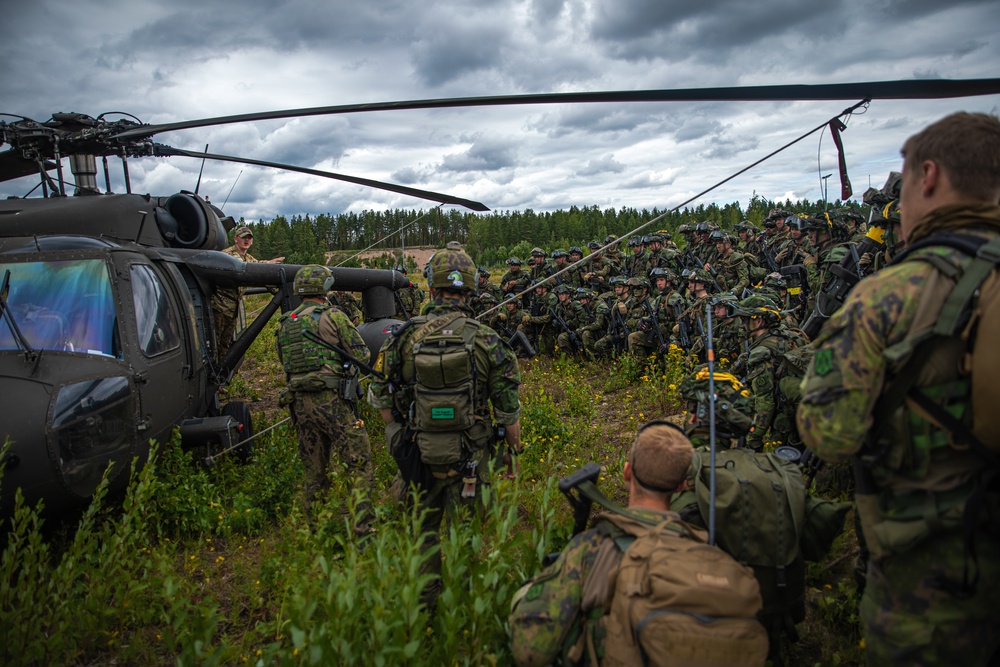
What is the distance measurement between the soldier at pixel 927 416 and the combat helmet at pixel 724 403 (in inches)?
54.2

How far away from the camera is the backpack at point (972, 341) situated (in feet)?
5.54

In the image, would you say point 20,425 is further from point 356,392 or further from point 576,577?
point 576,577

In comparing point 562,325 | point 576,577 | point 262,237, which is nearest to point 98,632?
point 576,577

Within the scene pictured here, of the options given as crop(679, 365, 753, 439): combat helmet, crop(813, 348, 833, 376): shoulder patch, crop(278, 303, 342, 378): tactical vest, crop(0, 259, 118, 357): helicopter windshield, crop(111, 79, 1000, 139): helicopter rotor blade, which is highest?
crop(111, 79, 1000, 139): helicopter rotor blade

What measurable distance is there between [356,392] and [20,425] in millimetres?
2250

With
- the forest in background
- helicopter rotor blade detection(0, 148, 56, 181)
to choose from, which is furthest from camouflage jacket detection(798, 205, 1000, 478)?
the forest in background

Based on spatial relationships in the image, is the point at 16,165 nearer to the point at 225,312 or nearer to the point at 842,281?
the point at 225,312

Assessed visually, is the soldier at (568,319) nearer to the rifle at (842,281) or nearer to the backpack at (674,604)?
the rifle at (842,281)

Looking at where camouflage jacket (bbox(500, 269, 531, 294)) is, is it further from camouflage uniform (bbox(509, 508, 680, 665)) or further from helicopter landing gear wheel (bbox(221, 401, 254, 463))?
camouflage uniform (bbox(509, 508, 680, 665))

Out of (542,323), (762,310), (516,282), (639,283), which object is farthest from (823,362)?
(516,282)

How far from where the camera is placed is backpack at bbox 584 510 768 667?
6.10 ft

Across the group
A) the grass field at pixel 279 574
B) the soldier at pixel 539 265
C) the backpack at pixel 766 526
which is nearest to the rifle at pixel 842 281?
the grass field at pixel 279 574

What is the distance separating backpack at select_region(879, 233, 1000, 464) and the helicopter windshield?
5.05 meters

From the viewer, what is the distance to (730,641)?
6.09ft
